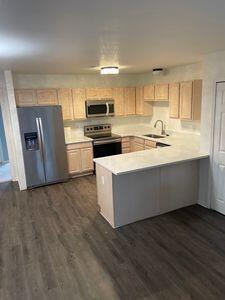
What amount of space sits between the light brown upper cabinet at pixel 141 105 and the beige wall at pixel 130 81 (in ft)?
0.53

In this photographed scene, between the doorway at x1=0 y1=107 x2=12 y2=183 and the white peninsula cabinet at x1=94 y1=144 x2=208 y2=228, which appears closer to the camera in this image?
the white peninsula cabinet at x1=94 y1=144 x2=208 y2=228

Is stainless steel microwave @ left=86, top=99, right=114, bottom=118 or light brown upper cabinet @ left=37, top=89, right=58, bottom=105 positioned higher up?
light brown upper cabinet @ left=37, top=89, right=58, bottom=105

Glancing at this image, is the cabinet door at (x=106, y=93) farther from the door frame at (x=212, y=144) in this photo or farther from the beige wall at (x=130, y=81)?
the door frame at (x=212, y=144)

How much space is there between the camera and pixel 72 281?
2457mm

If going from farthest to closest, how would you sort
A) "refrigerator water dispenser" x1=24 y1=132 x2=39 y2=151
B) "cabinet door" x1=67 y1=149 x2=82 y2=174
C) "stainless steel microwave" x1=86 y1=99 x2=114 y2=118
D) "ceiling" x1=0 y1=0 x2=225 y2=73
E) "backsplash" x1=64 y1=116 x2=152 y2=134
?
"backsplash" x1=64 y1=116 x2=152 y2=134 < "stainless steel microwave" x1=86 y1=99 x2=114 y2=118 < "cabinet door" x1=67 y1=149 x2=82 y2=174 < "refrigerator water dispenser" x1=24 y1=132 x2=39 y2=151 < "ceiling" x1=0 y1=0 x2=225 y2=73

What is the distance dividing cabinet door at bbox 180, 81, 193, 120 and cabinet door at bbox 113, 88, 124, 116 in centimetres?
188

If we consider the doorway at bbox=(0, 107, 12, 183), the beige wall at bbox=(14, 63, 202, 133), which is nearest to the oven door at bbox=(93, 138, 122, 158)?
the beige wall at bbox=(14, 63, 202, 133)

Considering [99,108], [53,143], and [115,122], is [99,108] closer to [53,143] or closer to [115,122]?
[115,122]

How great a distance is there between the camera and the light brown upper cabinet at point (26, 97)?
5.00 m

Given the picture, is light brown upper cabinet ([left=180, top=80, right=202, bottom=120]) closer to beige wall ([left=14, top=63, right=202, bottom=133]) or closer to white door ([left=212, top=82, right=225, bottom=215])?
beige wall ([left=14, top=63, right=202, bottom=133])

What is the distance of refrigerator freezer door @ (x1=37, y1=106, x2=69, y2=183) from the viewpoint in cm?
491

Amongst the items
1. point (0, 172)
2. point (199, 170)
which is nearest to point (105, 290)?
point (199, 170)

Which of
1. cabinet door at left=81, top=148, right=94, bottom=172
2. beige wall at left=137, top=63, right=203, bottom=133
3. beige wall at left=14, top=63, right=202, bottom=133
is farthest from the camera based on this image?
cabinet door at left=81, top=148, right=94, bottom=172

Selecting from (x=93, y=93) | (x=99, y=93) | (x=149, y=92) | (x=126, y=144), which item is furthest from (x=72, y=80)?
(x=126, y=144)
